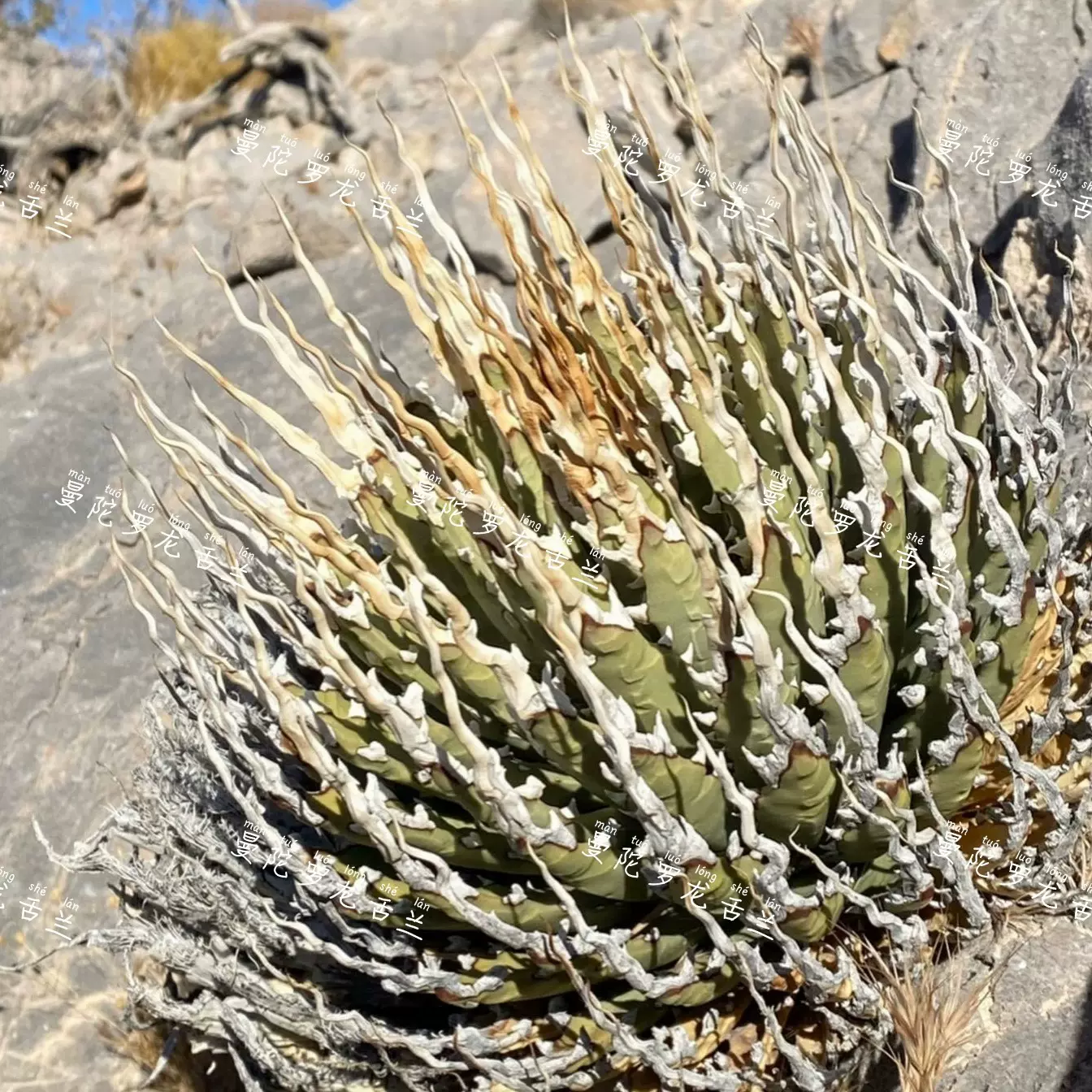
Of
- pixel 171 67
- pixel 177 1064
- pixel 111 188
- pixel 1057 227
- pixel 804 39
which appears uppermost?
pixel 171 67

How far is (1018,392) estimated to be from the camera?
2486mm

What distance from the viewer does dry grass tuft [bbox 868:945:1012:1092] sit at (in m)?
1.61

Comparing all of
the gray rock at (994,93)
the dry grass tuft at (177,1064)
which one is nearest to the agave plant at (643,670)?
the dry grass tuft at (177,1064)

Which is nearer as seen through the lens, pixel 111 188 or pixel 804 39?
pixel 804 39

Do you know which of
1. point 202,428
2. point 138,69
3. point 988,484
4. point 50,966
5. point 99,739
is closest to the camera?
point 988,484

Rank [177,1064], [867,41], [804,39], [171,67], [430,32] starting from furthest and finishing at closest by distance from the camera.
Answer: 1. [430,32]
2. [171,67]
3. [804,39]
4. [867,41]
5. [177,1064]

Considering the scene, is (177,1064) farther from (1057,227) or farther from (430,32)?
(430,32)

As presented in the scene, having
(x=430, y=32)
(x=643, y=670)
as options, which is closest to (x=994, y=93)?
(x=643, y=670)

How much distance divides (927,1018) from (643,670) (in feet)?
2.09

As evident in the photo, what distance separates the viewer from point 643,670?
1572 mm

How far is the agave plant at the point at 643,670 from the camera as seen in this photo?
156 centimetres

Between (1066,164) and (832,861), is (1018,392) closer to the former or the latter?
(1066,164)

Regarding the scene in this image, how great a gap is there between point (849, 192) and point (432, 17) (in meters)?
9.24

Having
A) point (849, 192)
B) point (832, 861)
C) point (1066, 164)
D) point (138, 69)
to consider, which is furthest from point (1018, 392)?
point (138, 69)
